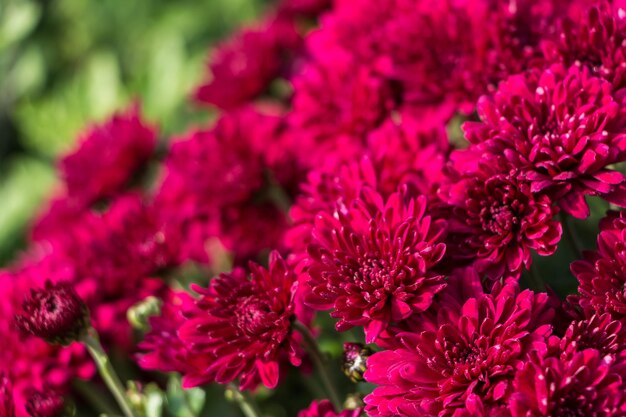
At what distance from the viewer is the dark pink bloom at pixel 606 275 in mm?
606

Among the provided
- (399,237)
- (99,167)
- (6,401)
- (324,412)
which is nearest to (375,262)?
(399,237)

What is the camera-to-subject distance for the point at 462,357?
610 mm

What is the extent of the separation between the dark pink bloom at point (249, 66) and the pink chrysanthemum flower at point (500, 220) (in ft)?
1.99

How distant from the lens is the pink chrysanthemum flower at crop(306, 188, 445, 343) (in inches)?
24.6

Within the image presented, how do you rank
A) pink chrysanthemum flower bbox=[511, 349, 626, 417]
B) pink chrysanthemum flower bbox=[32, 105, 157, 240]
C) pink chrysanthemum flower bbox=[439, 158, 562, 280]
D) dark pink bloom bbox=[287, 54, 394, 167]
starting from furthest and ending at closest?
1. pink chrysanthemum flower bbox=[32, 105, 157, 240]
2. dark pink bloom bbox=[287, 54, 394, 167]
3. pink chrysanthemum flower bbox=[439, 158, 562, 280]
4. pink chrysanthemum flower bbox=[511, 349, 626, 417]

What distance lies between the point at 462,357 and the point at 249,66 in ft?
2.37

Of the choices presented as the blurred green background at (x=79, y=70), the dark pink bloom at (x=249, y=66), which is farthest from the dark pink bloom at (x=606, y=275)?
the blurred green background at (x=79, y=70)

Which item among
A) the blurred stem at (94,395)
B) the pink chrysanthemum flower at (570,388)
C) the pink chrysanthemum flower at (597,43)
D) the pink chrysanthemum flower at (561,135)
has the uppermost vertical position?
the pink chrysanthemum flower at (597,43)

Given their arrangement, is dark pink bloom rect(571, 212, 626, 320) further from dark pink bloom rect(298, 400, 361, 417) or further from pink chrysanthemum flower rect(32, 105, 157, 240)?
pink chrysanthemum flower rect(32, 105, 157, 240)

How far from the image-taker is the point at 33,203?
1.72m

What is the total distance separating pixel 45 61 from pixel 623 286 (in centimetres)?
179

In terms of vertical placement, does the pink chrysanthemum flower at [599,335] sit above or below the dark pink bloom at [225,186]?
above

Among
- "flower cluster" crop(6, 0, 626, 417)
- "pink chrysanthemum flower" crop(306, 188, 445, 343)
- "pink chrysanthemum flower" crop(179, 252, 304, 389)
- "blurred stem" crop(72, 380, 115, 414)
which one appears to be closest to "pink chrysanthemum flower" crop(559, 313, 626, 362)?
"flower cluster" crop(6, 0, 626, 417)

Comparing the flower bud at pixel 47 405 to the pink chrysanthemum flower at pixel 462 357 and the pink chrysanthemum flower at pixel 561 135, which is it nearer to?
the pink chrysanthemum flower at pixel 462 357
